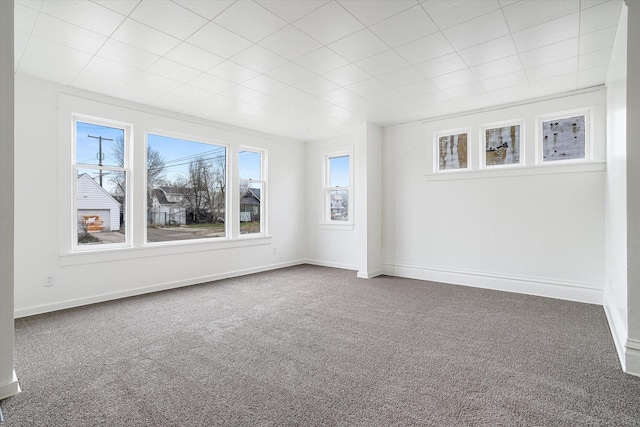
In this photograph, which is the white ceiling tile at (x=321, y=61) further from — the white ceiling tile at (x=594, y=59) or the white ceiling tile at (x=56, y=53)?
the white ceiling tile at (x=594, y=59)

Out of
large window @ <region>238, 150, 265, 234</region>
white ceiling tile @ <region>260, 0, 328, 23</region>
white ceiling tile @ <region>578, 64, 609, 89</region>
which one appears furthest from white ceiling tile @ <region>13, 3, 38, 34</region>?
white ceiling tile @ <region>578, 64, 609, 89</region>

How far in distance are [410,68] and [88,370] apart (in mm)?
3984

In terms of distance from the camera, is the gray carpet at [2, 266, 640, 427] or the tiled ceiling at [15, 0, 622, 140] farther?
the tiled ceiling at [15, 0, 622, 140]

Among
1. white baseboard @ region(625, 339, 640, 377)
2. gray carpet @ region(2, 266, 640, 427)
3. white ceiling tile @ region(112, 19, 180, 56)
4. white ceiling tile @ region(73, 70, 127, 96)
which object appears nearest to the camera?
gray carpet @ region(2, 266, 640, 427)

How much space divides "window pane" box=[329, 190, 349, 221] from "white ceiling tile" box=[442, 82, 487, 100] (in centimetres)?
288

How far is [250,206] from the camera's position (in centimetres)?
635

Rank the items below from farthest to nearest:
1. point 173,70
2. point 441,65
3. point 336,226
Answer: point 336,226
point 173,70
point 441,65

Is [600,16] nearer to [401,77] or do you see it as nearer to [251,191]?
[401,77]

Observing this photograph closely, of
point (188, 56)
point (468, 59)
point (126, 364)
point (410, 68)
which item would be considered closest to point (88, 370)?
point (126, 364)

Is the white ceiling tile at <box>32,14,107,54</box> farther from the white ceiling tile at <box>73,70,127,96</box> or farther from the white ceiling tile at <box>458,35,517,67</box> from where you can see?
the white ceiling tile at <box>458,35,517,67</box>

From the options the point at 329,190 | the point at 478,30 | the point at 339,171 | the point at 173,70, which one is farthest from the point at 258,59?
the point at 329,190

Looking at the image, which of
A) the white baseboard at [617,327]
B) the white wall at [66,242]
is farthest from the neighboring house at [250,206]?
the white baseboard at [617,327]

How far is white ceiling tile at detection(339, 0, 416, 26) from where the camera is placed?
2.42 m

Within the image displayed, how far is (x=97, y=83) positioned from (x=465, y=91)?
455 cm
